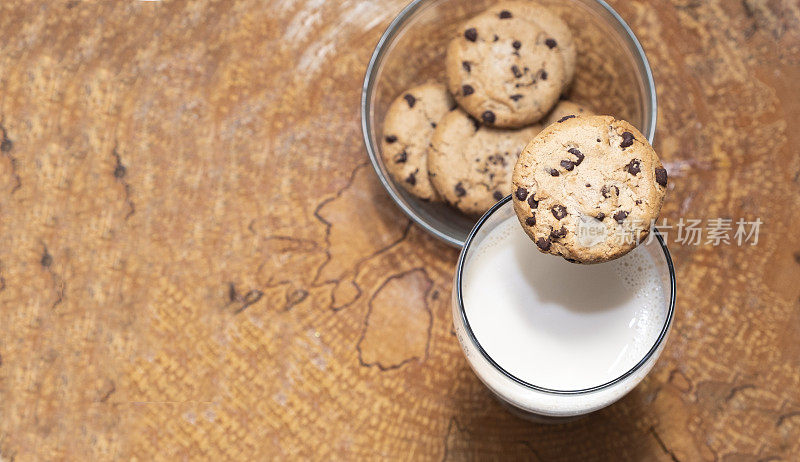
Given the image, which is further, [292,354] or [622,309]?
[292,354]

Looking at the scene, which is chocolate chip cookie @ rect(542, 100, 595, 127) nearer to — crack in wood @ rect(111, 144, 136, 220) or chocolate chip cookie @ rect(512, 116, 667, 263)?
chocolate chip cookie @ rect(512, 116, 667, 263)

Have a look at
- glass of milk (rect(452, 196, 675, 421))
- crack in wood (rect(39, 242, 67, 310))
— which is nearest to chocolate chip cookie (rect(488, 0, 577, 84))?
glass of milk (rect(452, 196, 675, 421))

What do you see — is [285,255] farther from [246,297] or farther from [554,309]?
[554,309]

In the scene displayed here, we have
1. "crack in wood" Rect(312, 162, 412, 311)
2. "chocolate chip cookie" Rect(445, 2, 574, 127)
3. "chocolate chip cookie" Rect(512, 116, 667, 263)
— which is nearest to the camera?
"chocolate chip cookie" Rect(512, 116, 667, 263)

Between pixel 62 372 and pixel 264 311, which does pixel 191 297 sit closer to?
pixel 264 311

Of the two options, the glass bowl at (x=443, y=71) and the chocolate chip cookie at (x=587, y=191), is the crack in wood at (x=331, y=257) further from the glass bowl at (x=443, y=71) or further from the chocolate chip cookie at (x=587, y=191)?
the chocolate chip cookie at (x=587, y=191)

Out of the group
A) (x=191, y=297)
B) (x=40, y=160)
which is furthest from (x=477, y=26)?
(x=40, y=160)
